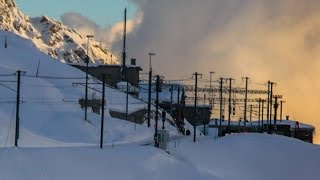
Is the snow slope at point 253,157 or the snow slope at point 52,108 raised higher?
the snow slope at point 52,108

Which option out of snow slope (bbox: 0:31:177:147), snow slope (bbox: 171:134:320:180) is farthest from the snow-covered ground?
snow slope (bbox: 0:31:177:147)

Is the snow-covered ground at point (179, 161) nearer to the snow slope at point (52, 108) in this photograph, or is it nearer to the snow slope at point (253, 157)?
the snow slope at point (253, 157)

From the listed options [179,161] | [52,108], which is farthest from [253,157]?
[52,108]

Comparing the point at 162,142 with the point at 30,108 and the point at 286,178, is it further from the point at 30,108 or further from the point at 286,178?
the point at 30,108

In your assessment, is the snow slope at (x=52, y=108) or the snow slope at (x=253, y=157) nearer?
the snow slope at (x=253, y=157)

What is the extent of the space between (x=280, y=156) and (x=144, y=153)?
21.2 metres

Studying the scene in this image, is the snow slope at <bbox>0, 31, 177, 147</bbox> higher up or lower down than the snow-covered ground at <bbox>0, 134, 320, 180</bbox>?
higher up

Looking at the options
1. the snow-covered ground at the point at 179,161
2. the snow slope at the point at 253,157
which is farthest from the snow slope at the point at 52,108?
the snow slope at the point at 253,157

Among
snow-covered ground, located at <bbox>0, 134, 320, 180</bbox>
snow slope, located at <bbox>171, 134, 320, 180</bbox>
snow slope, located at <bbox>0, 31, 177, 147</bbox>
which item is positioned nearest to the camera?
snow-covered ground, located at <bbox>0, 134, 320, 180</bbox>

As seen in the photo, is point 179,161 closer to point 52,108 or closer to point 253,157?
point 253,157

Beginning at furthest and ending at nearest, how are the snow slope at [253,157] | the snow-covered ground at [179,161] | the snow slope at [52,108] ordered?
1. the snow slope at [52,108]
2. the snow slope at [253,157]
3. the snow-covered ground at [179,161]

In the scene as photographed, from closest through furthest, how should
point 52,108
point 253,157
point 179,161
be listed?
point 179,161 → point 253,157 → point 52,108

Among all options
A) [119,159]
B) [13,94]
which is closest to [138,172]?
[119,159]

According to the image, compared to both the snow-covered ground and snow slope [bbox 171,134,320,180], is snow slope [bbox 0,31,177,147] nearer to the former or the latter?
the snow-covered ground
